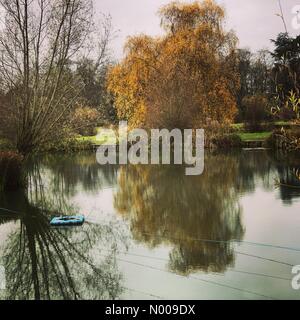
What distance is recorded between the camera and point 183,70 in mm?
22125

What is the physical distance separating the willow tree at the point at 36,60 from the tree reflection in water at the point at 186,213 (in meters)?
2.92

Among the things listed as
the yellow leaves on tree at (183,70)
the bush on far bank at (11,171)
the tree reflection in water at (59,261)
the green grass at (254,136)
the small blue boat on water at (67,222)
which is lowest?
the tree reflection in water at (59,261)

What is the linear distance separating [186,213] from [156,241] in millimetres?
2024

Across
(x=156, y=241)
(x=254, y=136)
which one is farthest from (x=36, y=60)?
(x=254, y=136)

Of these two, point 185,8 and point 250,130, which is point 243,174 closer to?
point 185,8

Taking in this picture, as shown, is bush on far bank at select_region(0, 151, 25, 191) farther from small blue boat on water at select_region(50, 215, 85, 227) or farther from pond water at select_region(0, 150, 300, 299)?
small blue boat on water at select_region(50, 215, 85, 227)

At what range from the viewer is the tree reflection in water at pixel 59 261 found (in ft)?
18.7

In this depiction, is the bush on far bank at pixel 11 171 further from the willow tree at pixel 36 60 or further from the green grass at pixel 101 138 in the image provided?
the green grass at pixel 101 138

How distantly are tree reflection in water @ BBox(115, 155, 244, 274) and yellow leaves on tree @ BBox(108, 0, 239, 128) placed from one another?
7.03 metres

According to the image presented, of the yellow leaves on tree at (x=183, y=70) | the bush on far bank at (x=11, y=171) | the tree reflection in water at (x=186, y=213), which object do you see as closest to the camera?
the tree reflection in water at (x=186, y=213)

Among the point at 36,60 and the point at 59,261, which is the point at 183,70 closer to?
the point at 36,60

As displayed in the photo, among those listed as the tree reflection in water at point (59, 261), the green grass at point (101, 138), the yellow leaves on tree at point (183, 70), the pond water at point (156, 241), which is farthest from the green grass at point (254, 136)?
the tree reflection in water at point (59, 261)

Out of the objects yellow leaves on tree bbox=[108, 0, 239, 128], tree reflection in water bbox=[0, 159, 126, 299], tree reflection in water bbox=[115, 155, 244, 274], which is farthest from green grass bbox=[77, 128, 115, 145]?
tree reflection in water bbox=[0, 159, 126, 299]

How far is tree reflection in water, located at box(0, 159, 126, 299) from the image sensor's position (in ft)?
18.7
